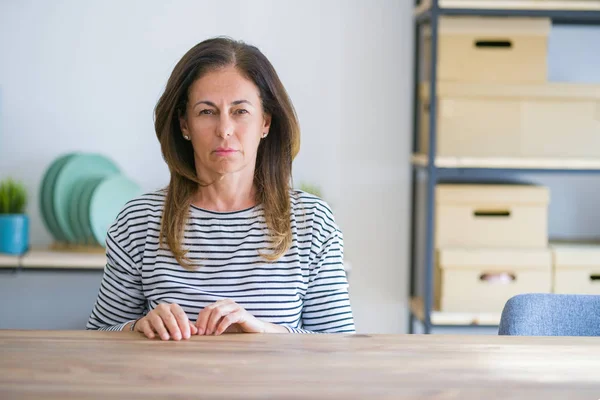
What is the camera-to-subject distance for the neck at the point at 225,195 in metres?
1.67

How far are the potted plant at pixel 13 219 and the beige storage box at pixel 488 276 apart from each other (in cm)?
138

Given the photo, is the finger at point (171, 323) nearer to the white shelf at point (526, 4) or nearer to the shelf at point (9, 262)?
the shelf at point (9, 262)

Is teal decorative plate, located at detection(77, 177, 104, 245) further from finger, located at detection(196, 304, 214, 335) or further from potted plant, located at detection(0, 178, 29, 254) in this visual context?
finger, located at detection(196, 304, 214, 335)

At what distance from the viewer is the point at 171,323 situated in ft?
4.18

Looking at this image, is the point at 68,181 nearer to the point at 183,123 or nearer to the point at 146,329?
the point at 183,123

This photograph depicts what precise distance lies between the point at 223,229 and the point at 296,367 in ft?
1.88

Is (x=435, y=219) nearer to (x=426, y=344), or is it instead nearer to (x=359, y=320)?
(x=359, y=320)

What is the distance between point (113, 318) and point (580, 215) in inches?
81.3

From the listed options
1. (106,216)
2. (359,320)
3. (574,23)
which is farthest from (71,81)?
(574,23)

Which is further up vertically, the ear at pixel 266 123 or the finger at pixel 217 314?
the ear at pixel 266 123

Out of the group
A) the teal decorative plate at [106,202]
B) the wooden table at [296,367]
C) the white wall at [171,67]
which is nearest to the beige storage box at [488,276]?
the white wall at [171,67]

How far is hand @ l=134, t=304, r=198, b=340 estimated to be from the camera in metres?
1.27

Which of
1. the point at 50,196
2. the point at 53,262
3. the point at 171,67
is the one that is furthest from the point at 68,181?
the point at 171,67

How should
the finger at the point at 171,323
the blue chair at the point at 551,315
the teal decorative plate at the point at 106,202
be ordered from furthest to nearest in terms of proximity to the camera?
the teal decorative plate at the point at 106,202 → the blue chair at the point at 551,315 → the finger at the point at 171,323
